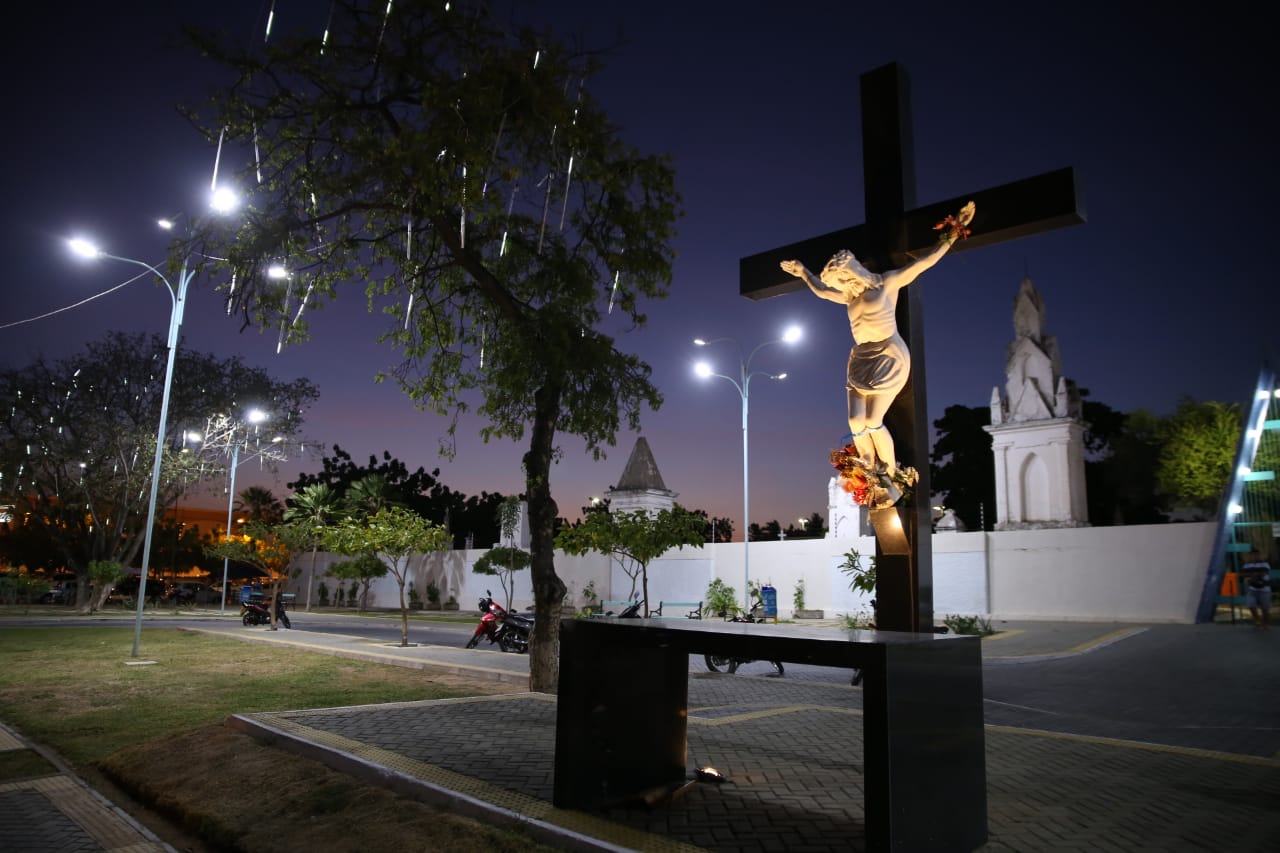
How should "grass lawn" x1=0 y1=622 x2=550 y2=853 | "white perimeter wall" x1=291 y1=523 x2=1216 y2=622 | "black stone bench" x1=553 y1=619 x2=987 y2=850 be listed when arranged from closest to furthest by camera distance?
"black stone bench" x1=553 y1=619 x2=987 y2=850 < "grass lawn" x1=0 y1=622 x2=550 y2=853 < "white perimeter wall" x1=291 y1=523 x2=1216 y2=622

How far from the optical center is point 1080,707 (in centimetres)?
1091

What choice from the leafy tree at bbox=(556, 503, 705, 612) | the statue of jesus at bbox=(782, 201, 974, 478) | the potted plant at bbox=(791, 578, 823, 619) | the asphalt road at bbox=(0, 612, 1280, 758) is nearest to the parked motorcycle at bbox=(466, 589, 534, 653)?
the asphalt road at bbox=(0, 612, 1280, 758)

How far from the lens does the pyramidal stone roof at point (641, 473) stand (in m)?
37.0

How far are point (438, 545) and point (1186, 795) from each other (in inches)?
703

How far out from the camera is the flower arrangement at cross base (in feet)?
20.4

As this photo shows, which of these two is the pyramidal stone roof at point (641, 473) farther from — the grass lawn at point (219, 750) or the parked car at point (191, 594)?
the parked car at point (191, 594)

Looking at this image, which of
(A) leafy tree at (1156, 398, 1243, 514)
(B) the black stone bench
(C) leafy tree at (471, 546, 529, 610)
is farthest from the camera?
(C) leafy tree at (471, 546, 529, 610)

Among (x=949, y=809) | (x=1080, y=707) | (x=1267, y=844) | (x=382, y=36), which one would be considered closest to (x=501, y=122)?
(x=382, y=36)

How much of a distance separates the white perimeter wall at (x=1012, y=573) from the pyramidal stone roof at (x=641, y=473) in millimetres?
3445

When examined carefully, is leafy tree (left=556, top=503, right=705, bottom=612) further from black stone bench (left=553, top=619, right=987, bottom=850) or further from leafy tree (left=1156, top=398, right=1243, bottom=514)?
leafy tree (left=1156, top=398, right=1243, bottom=514)

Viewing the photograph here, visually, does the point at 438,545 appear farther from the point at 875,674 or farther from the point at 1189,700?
the point at 875,674

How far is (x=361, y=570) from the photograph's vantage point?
3669 cm

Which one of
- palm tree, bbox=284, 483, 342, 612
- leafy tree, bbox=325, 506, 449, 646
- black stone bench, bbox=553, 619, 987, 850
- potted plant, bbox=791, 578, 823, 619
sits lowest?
potted plant, bbox=791, 578, 823, 619

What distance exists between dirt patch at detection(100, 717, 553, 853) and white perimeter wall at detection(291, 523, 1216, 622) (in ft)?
59.5
